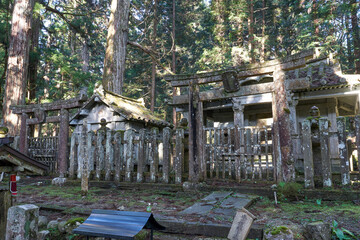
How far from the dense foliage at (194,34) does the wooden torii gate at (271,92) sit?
1000 centimetres

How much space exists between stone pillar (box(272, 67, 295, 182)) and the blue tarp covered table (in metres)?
4.32

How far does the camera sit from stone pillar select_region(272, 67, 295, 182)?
620 centimetres

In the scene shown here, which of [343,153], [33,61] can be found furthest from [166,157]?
[33,61]

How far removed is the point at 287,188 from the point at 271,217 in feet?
5.39

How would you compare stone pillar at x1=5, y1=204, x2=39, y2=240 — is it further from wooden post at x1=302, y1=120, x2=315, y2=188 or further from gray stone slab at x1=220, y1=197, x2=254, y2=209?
wooden post at x1=302, y1=120, x2=315, y2=188

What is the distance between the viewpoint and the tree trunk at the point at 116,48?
13.8m

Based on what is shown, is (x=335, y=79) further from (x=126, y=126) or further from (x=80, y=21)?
(x=80, y=21)

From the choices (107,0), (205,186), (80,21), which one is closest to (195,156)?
(205,186)

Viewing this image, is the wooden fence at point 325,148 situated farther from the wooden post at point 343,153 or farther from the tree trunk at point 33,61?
the tree trunk at point 33,61

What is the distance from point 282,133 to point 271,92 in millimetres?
1139

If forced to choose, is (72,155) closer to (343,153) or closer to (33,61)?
(343,153)

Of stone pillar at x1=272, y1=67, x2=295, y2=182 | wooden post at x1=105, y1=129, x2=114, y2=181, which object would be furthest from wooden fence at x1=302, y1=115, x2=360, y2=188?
wooden post at x1=105, y1=129, x2=114, y2=181

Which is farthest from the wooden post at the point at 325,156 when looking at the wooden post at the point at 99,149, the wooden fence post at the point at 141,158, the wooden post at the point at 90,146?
the wooden post at the point at 90,146

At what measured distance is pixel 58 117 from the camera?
11.7 m
